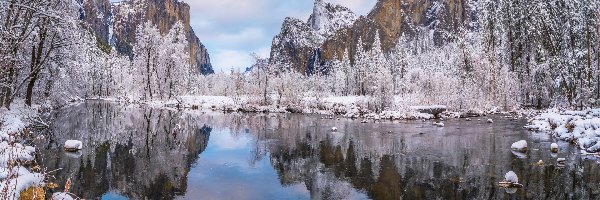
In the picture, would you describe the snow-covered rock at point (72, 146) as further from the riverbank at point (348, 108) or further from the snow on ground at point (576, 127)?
the riverbank at point (348, 108)

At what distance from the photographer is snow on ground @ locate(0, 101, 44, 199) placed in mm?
6948

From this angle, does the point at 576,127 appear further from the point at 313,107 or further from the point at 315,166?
the point at 313,107

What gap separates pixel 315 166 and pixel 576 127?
1557 cm

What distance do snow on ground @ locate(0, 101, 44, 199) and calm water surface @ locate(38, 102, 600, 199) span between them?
136 cm

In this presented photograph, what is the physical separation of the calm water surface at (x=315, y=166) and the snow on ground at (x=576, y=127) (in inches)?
33.2

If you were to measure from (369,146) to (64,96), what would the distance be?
80.9ft

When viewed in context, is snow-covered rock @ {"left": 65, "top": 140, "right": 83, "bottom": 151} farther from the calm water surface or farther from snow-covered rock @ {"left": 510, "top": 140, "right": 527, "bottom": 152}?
snow-covered rock @ {"left": 510, "top": 140, "right": 527, "bottom": 152}

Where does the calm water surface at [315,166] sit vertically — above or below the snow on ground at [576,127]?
below

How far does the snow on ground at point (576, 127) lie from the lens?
19.9m

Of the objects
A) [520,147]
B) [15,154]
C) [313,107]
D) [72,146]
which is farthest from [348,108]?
[15,154]

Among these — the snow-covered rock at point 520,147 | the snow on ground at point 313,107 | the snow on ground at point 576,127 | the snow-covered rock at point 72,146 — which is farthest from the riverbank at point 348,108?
the snow-covered rock at point 72,146

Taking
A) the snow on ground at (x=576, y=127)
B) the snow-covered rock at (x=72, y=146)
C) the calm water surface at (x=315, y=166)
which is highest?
the snow on ground at (x=576, y=127)

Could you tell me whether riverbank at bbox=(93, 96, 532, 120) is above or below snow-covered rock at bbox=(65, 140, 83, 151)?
above

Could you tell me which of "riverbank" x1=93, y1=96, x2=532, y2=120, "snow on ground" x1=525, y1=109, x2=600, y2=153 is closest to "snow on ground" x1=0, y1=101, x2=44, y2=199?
"snow on ground" x1=525, y1=109, x2=600, y2=153
